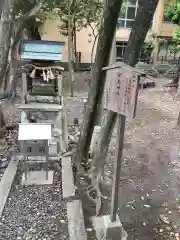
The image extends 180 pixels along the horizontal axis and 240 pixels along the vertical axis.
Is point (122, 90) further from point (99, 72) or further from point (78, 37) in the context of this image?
point (78, 37)

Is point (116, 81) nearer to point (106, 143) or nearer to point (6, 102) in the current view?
point (106, 143)

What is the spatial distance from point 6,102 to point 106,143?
8.04 meters

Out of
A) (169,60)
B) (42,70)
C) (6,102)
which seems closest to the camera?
(42,70)

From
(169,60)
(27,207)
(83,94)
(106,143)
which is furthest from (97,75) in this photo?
(169,60)

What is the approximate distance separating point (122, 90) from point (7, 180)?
3078 mm

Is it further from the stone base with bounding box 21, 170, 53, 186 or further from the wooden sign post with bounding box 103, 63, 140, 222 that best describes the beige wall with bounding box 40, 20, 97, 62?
the wooden sign post with bounding box 103, 63, 140, 222

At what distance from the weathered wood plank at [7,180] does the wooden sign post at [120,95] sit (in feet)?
6.33

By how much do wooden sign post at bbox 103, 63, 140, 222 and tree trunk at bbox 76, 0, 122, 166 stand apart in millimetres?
1269

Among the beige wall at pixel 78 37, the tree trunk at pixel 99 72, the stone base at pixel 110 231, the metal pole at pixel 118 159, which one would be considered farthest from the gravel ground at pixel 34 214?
the beige wall at pixel 78 37

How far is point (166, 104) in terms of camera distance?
13602 mm

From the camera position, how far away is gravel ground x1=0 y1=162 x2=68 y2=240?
159 inches

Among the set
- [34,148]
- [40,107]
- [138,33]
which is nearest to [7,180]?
[34,148]

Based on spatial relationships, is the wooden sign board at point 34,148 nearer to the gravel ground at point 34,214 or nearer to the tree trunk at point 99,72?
the gravel ground at point 34,214

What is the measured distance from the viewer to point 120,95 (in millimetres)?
3582
